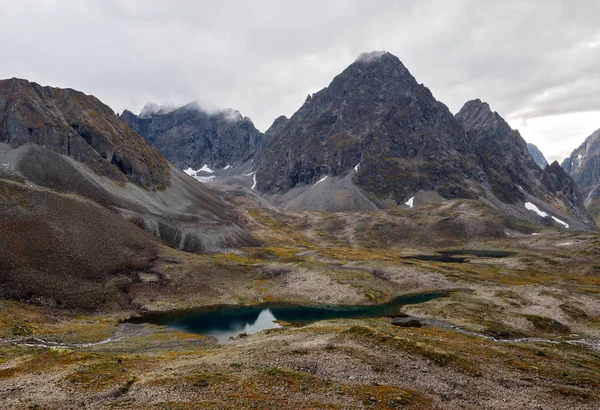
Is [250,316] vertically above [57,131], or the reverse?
[57,131]

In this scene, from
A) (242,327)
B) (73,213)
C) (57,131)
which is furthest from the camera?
(57,131)

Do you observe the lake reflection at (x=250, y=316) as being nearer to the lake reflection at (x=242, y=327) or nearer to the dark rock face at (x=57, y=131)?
the lake reflection at (x=242, y=327)

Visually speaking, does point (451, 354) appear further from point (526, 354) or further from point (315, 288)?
point (315, 288)

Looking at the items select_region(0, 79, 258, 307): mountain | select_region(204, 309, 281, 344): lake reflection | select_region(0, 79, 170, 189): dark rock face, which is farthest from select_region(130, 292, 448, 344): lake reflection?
select_region(0, 79, 170, 189): dark rock face

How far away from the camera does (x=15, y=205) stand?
97562 mm

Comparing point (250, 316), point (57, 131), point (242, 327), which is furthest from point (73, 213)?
point (57, 131)

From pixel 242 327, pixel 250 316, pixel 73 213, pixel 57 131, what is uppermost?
pixel 57 131

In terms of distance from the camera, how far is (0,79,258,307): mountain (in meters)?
84.8

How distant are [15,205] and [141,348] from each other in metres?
68.9

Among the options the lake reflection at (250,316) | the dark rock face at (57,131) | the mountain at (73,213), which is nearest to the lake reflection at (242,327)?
the lake reflection at (250,316)

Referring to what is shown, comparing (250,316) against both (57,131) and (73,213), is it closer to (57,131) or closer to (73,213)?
(73,213)

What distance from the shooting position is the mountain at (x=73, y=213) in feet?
278

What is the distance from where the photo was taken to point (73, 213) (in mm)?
105625

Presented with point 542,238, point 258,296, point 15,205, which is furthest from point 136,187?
point 542,238
